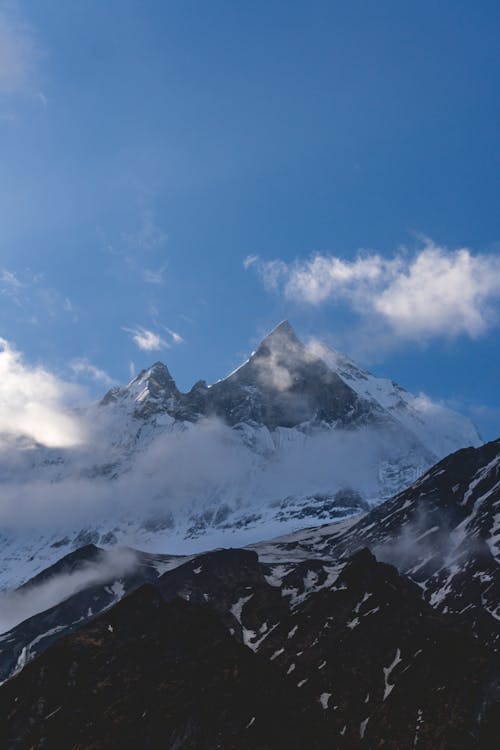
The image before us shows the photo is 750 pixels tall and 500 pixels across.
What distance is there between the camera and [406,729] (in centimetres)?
9738

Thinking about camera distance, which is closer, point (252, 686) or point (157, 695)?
point (252, 686)

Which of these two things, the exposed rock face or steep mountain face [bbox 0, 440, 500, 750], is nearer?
steep mountain face [bbox 0, 440, 500, 750]

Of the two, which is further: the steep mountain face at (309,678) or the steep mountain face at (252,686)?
the steep mountain face at (309,678)

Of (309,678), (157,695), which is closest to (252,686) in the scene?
(157,695)

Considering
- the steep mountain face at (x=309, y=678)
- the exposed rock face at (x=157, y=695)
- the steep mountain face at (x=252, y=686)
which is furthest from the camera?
the exposed rock face at (x=157, y=695)

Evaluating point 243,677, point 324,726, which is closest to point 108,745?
point 243,677

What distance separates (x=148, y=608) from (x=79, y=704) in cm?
2972

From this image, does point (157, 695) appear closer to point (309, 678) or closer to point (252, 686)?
point (252, 686)

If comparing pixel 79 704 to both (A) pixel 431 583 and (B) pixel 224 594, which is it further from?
(A) pixel 431 583

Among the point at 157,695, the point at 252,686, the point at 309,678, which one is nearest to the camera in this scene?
the point at 252,686

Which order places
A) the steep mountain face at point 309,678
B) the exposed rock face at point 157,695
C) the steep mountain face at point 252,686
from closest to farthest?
the steep mountain face at point 252,686 → the steep mountain face at point 309,678 → the exposed rock face at point 157,695

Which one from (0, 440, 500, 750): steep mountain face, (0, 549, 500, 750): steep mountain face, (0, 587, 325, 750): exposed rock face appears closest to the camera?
(0, 549, 500, 750): steep mountain face

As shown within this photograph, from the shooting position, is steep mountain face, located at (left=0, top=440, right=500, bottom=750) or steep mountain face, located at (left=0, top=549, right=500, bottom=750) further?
steep mountain face, located at (left=0, top=440, right=500, bottom=750)

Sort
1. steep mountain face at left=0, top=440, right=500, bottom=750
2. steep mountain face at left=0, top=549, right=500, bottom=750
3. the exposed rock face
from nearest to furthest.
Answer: steep mountain face at left=0, top=549, right=500, bottom=750 < steep mountain face at left=0, top=440, right=500, bottom=750 < the exposed rock face
